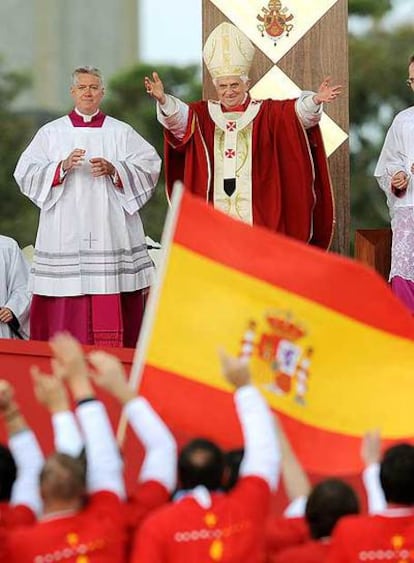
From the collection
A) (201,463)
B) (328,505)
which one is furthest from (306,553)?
(201,463)

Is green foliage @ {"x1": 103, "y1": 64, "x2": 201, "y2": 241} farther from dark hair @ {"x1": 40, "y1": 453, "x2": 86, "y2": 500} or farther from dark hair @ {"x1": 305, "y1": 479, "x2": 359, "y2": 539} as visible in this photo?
dark hair @ {"x1": 40, "y1": 453, "x2": 86, "y2": 500}

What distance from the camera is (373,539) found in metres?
6.50

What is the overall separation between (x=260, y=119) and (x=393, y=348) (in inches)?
153

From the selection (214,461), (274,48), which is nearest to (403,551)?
(214,461)

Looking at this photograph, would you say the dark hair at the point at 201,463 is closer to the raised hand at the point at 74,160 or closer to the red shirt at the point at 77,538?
the red shirt at the point at 77,538

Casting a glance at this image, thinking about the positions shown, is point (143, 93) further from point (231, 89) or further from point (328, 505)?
point (328, 505)

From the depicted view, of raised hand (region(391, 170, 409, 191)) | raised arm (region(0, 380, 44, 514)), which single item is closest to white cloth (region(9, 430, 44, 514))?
raised arm (region(0, 380, 44, 514))

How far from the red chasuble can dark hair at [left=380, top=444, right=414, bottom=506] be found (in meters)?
4.57

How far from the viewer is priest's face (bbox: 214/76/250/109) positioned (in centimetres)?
1099

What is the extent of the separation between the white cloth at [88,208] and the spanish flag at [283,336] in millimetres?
3862

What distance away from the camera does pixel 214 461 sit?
6.48 meters

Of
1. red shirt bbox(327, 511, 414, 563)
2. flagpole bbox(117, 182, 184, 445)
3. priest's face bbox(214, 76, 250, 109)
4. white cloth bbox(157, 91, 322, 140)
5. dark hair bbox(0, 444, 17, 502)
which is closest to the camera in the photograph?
red shirt bbox(327, 511, 414, 563)

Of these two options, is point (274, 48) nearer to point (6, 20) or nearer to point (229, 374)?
point (229, 374)

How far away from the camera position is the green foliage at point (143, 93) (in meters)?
22.0
